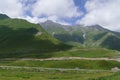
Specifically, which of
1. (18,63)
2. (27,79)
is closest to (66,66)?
(18,63)

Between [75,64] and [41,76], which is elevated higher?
[75,64]

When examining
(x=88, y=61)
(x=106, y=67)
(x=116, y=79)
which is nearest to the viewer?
(x=116, y=79)

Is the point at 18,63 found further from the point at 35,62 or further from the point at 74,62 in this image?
the point at 74,62

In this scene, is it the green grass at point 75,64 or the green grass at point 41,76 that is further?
the green grass at point 75,64

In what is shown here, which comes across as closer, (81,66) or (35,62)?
(81,66)

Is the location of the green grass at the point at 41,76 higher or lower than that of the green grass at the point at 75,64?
lower

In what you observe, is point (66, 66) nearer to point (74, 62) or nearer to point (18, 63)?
point (74, 62)

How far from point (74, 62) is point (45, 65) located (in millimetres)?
17879

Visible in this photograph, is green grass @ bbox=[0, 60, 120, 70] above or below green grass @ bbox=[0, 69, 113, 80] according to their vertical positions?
above

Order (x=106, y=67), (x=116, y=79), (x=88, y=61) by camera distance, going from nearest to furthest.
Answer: (x=116, y=79) → (x=106, y=67) → (x=88, y=61)

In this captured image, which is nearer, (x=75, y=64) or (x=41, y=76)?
(x=41, y=76)

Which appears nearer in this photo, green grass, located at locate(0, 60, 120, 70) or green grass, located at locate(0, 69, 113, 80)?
green grass, located at locate(0, 69, 113, 80)

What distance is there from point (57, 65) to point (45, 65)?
7.18 m

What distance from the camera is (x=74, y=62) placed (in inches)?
7347
